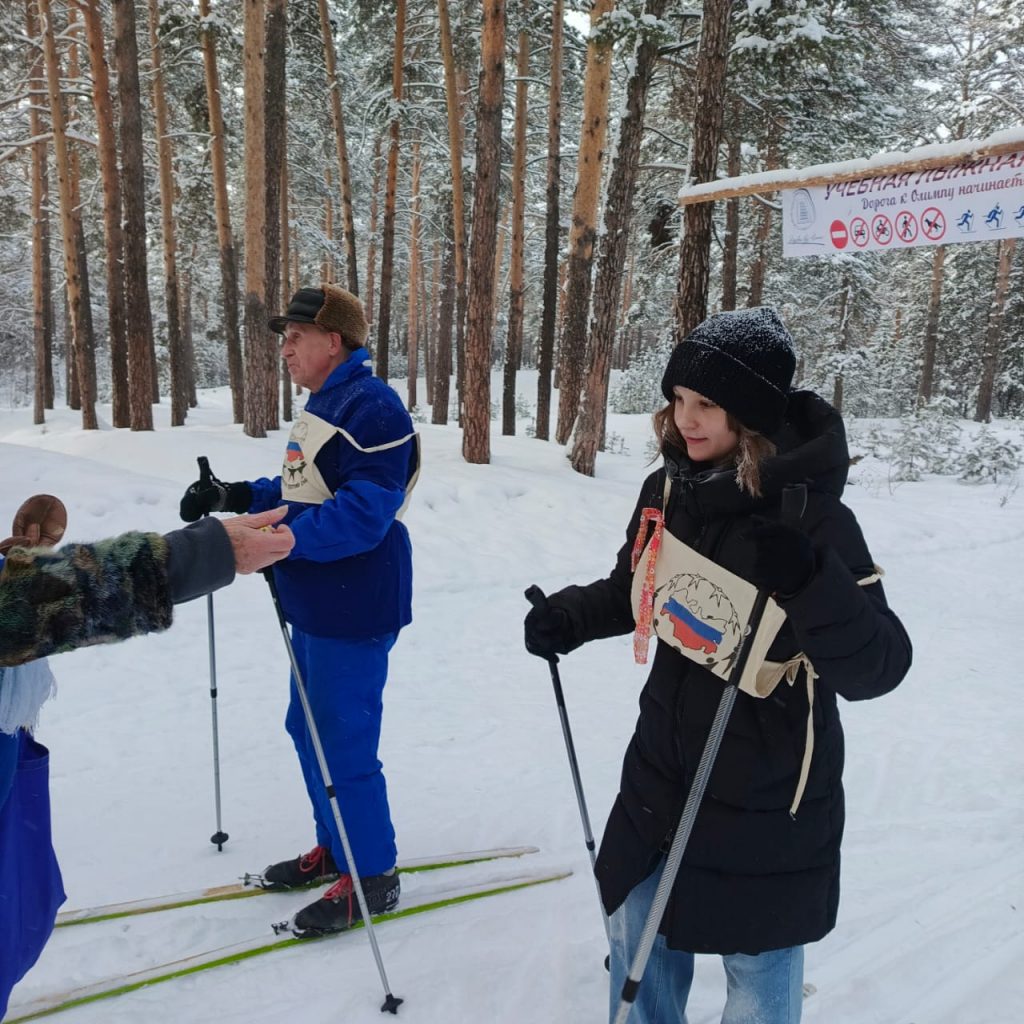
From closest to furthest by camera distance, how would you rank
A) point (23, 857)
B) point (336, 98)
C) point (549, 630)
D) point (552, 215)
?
point (23, 857) < point (549, 630) < point (552, 215) < point (336, 98)

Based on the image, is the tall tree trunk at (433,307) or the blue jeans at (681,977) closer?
the blue jeans at (681,977)

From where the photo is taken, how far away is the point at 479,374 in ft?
35.0

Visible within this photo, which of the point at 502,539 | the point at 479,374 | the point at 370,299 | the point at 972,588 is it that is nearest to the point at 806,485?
the point at 502,539

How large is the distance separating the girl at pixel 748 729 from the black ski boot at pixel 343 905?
1293mm

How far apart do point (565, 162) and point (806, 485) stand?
83.0 feet

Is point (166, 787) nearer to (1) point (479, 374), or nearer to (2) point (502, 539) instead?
(2) point (502, 539)

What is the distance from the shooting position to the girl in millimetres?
1655

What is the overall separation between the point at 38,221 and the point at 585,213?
48.7 ft

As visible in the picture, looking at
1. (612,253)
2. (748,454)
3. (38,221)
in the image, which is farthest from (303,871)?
(38,221)

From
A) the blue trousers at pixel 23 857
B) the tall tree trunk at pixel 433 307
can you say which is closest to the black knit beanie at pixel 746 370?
the blue trousers at pixel 23 857

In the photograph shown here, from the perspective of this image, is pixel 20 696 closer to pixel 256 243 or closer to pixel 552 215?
pixel 256 243

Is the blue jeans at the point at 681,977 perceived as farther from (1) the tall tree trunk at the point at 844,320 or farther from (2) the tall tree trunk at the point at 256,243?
(1) the tall tree trunk at the point at 844,320

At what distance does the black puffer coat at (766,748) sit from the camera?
1.59m

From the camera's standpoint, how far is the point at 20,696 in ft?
5.16
